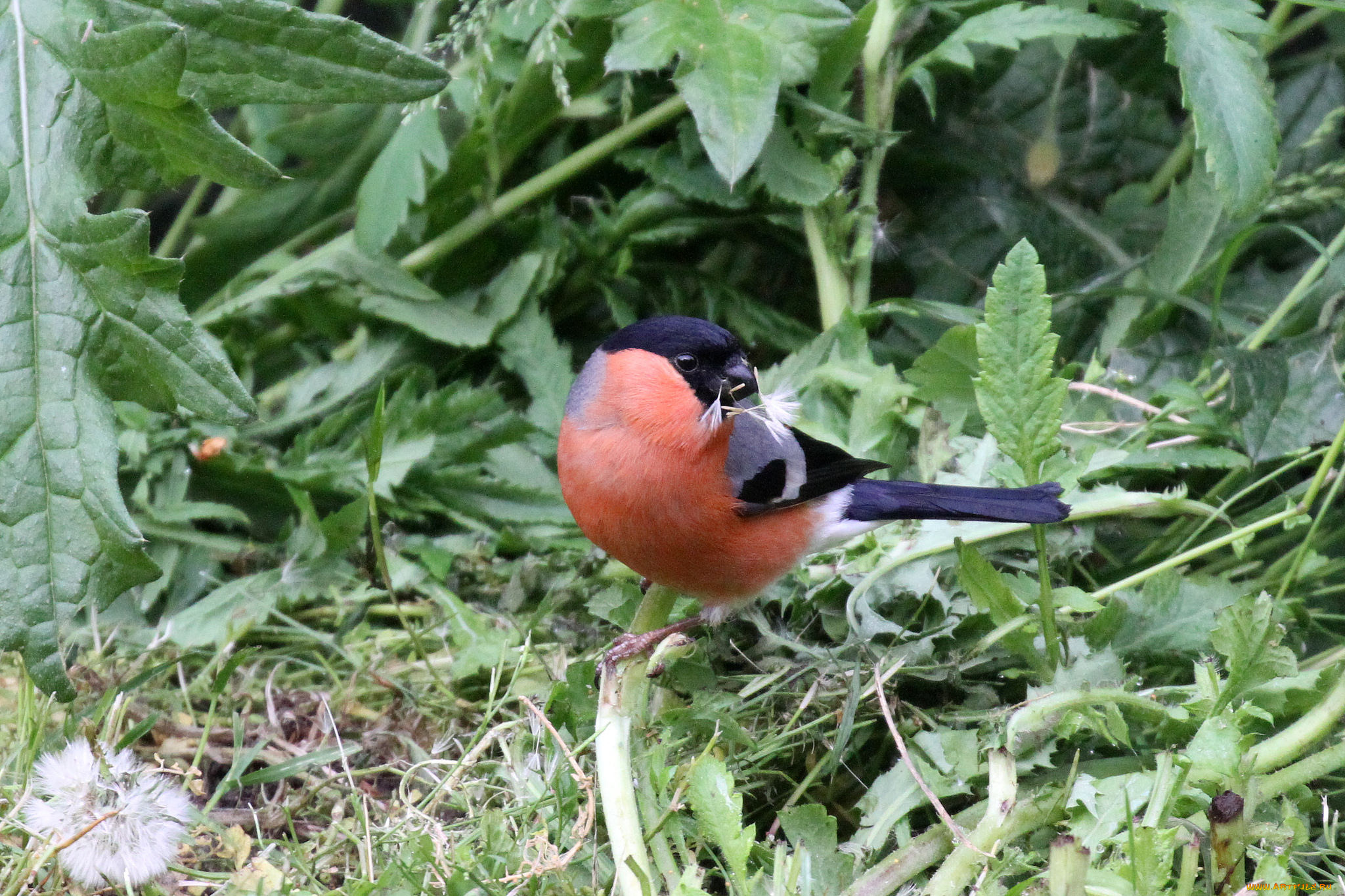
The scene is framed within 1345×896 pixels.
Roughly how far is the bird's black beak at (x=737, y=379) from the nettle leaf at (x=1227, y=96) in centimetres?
A: 101

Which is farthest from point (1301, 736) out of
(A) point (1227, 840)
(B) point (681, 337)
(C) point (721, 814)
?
(B) point (681, 337)

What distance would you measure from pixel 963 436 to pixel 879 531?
0.92 ft

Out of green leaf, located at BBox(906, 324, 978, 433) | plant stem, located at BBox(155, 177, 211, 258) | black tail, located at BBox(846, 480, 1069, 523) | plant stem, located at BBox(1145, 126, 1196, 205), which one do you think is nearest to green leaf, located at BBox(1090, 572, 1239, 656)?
black tail, located at BBox(846, 480, 1069, 523)

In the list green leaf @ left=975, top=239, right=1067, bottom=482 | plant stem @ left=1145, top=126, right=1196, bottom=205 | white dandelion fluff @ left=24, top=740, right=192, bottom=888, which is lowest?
white dandelion fluff @ left=24, top=740, right=192, bottom=888

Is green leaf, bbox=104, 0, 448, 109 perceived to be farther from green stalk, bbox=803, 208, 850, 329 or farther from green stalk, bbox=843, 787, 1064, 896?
green stalk, bbox=843, 787, 1064, 896

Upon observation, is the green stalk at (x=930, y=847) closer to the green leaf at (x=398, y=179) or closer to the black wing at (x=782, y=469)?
the black wing at (x=782, y=469)

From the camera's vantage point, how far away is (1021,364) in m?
1.75

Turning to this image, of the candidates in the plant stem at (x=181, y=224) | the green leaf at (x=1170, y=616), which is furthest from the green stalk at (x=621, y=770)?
the plant stem at (x=181, y=224)

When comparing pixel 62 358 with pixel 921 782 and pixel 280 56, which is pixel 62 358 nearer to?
pixel 280 56

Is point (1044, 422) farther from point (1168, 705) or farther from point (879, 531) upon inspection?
point (879, 531)

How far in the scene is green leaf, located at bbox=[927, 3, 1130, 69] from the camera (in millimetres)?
2465

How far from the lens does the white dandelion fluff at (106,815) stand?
5.65ft

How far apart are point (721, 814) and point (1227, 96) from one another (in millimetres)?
1769

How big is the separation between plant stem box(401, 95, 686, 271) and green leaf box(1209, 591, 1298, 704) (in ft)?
6.23
